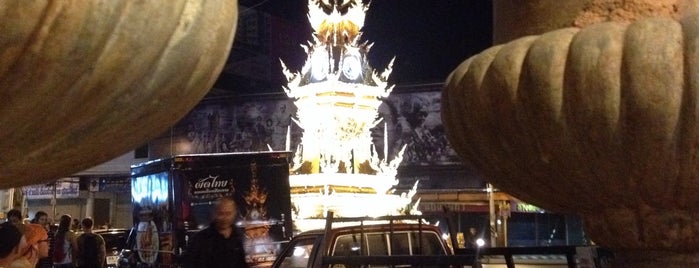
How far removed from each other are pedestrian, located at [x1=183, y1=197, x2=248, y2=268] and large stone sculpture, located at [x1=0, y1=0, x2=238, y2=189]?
12.4 feet

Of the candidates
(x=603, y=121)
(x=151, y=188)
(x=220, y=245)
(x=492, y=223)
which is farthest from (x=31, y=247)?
(x=492, y=223)

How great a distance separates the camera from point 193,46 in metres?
1.93

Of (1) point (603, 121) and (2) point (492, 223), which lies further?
(2) point (492, 223)

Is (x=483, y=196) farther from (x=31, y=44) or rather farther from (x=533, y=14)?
(x=31, y=44)

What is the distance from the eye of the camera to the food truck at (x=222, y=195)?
12609 millimetres

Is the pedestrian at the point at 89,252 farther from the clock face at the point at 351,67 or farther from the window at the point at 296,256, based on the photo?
the clock face at the point at 351,67

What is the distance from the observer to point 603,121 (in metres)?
2.70

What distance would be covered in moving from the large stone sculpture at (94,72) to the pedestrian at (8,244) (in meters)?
2.48

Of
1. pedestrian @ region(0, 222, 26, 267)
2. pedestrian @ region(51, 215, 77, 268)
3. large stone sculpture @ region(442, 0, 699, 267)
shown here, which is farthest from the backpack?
large stone sculpture @ region(442, 0, 699, 267)

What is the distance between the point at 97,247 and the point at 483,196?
19.1 metres

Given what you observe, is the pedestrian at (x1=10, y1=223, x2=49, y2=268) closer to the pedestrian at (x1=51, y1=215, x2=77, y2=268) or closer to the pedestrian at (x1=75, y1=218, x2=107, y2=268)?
the pedestrian at (x1=75, y1=218, x2=107, y2=268)

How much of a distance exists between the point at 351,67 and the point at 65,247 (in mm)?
→ 11158

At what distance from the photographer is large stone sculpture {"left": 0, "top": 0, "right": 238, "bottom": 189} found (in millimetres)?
1649

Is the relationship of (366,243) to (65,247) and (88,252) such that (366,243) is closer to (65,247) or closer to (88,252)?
(88,252)
